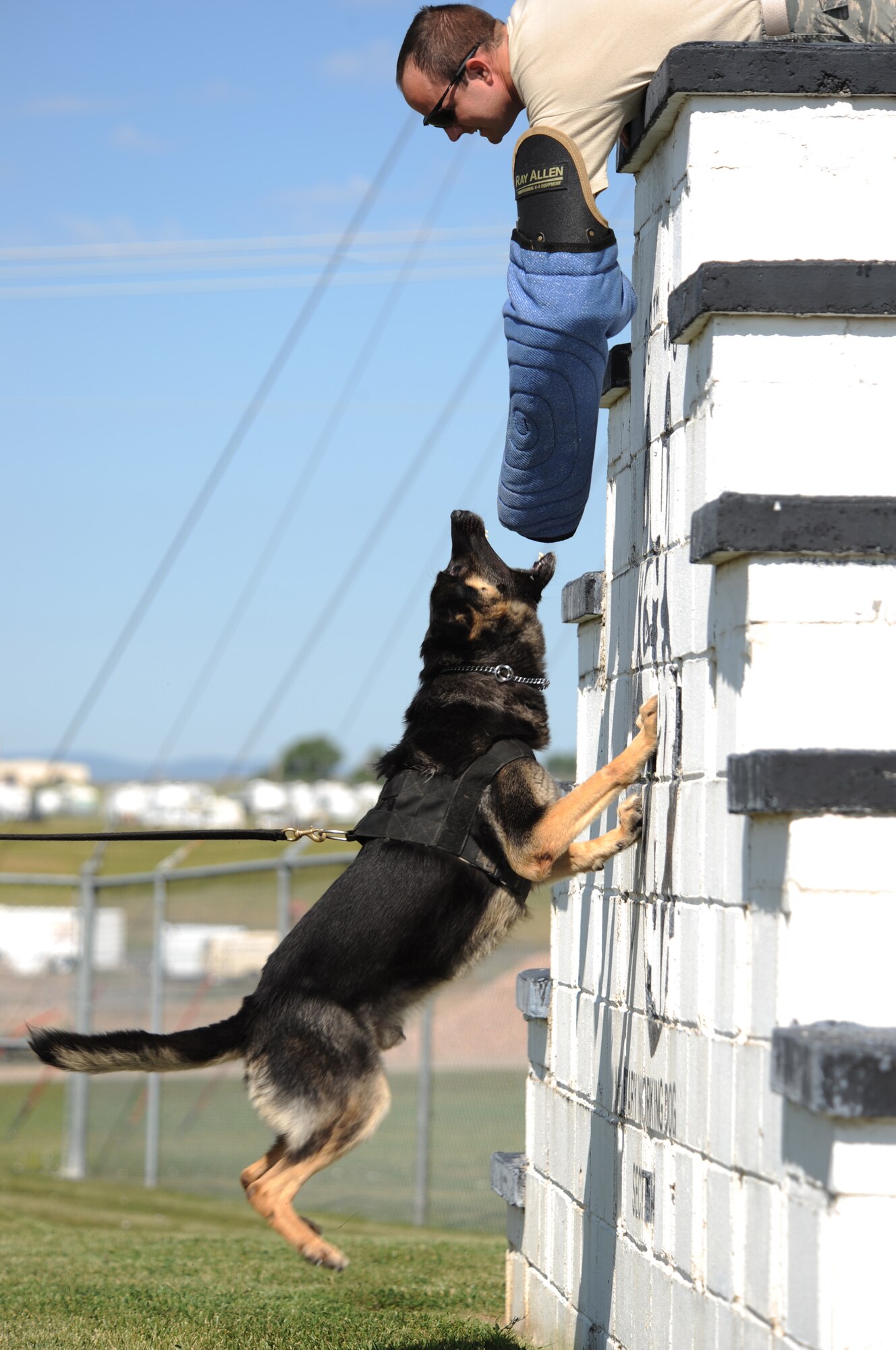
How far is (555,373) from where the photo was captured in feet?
13.0

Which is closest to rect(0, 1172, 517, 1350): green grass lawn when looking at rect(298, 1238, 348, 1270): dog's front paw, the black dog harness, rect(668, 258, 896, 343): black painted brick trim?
rect(298, 1238, 348, 1270): dog's front paw

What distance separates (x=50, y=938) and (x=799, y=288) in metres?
20.7

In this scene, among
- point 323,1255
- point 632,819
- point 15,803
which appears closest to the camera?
point 632,819

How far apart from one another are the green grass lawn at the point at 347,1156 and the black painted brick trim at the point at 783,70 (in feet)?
21.1

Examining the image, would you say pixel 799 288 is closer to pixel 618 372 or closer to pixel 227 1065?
pixel 618 372

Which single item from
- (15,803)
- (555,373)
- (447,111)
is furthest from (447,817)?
(15,803)

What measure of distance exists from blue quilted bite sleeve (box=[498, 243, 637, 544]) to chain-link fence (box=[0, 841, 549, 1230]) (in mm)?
5479

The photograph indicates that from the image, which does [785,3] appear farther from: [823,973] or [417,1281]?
[417,1281]

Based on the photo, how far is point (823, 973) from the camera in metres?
2.55

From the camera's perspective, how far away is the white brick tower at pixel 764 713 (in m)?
2.51

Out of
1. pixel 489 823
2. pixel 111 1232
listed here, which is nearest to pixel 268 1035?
pixel 489 823

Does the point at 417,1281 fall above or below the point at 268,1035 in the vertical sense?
below

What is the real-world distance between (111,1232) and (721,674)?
713 cm

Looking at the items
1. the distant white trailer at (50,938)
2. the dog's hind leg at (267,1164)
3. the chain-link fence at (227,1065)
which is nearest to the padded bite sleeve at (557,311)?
the dog's hind leg at (267,1164)
